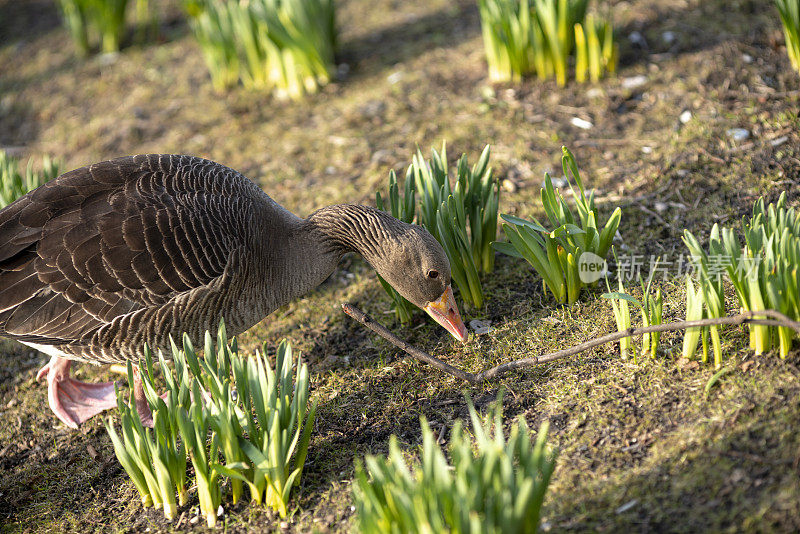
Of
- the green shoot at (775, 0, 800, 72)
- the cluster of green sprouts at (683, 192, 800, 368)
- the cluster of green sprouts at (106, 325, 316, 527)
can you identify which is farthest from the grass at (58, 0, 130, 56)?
the cluster of green sprouts at (683, 192, 800, 368)

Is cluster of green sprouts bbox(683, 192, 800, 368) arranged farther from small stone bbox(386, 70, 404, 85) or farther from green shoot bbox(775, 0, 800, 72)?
small stone bbox(386, 70, 404, 85)

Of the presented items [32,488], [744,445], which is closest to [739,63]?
[744,445]

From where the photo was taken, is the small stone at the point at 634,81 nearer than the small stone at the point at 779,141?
No

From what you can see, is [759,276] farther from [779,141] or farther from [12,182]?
[12,182]

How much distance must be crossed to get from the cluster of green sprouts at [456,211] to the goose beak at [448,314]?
0.90ft

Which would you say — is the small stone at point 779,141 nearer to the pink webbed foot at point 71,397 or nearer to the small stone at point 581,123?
the small stone at point 581,123

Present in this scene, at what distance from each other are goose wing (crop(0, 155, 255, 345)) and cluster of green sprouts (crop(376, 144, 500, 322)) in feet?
3.68

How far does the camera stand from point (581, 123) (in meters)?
5.90

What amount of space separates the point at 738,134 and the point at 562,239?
6.84 ft

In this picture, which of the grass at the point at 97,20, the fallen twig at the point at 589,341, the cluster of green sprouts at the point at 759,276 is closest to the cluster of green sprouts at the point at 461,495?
the fallen twig at the point at 589,341

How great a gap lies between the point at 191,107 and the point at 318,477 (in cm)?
523

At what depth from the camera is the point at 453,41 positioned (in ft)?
24.7

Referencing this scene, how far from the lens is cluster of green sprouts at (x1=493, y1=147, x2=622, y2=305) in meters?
3.95

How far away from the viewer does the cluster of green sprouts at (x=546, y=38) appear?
19.2 feet
